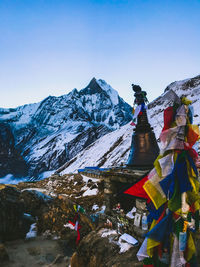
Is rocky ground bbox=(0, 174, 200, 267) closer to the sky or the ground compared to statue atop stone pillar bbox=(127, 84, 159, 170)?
closer to the ground

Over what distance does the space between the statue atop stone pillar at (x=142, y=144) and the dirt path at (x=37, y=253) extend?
608cm

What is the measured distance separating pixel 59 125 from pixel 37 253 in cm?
12970

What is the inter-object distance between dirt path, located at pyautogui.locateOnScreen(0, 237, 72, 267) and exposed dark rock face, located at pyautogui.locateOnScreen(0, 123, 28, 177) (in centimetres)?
10473

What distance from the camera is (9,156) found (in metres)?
120

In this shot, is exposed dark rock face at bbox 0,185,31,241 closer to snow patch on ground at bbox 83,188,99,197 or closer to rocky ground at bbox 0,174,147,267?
rocky ground at bbox 0,174,147,267

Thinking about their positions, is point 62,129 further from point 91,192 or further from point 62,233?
point 62,233

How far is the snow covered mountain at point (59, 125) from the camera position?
9950 centimetres

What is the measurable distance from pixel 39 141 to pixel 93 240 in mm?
126406

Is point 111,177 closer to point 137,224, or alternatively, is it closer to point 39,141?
point 137,224

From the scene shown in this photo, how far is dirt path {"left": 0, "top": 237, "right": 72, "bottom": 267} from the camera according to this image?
8367 millimetres

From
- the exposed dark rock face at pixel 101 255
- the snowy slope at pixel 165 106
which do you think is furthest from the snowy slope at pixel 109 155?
the exposed dark rock face at pixel 101 255

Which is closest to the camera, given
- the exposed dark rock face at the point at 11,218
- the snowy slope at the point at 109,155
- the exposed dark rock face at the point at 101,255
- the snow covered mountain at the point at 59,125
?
the exposed dark rock face at the point at 101,255

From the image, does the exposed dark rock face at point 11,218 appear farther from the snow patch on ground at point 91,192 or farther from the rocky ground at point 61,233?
the snow patch on ground at point 91,192

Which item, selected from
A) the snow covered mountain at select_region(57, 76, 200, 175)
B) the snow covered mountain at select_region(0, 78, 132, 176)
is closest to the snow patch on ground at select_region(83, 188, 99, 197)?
the snow covered mountain at select_region(57, 76, 200, 175)
